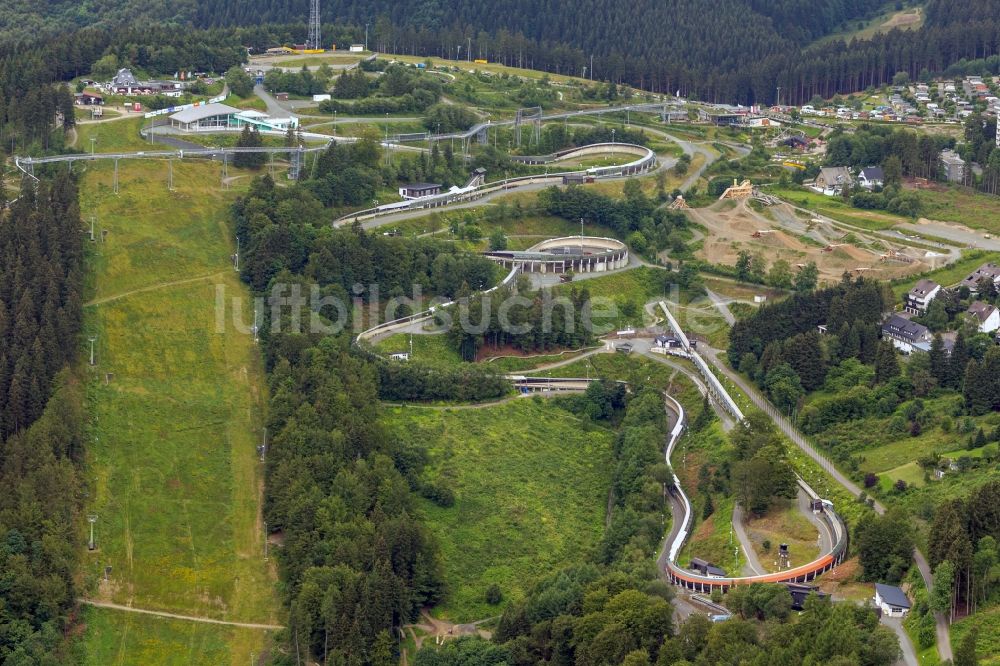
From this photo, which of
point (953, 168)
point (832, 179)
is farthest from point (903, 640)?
point (953, 168)

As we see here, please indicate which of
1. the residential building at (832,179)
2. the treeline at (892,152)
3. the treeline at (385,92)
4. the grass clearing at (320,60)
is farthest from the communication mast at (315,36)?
the residential building at (832,179)

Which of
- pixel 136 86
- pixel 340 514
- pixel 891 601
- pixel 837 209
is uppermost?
pixel 136 86

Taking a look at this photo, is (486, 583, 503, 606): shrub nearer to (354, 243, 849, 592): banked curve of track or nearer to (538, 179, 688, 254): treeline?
(354, 243, 849, 592): banked curve of track

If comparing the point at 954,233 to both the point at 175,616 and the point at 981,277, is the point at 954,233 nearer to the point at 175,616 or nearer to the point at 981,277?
the point at 981,277

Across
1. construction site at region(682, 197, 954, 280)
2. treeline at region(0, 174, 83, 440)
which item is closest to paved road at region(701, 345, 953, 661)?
construction site at region(682, 197, 954, 280)

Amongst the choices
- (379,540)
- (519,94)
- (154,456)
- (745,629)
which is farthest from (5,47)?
(745,629)

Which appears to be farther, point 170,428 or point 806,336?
point 806,336
